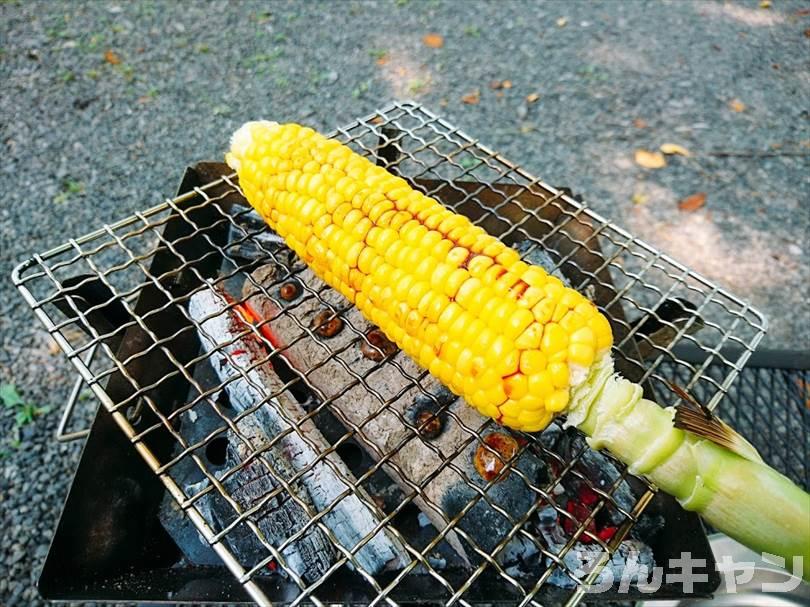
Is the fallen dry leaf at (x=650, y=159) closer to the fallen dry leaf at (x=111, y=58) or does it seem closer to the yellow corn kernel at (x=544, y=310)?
the yellow corn kernel at (x=544, y=310)

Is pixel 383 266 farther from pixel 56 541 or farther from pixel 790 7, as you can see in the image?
pixel 790 7

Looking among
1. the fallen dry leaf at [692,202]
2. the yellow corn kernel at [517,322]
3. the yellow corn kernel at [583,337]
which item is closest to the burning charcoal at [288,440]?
the yellow corn kernel at [517,322]

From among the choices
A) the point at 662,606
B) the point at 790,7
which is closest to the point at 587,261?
the point at 662,606

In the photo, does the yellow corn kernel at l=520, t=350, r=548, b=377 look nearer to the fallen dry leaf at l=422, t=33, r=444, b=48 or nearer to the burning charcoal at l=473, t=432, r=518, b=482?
the burning charcoal at l=473, t=432, r=518, b=482

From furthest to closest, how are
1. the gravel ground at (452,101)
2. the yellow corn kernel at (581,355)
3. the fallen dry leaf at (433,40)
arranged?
1. the fallen dry leaf at (433,40)
2. the gravel ground at (452,101)
3. the yellow corn kernel at (581,355)

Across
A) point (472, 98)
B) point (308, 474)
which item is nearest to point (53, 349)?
point (308, 474)

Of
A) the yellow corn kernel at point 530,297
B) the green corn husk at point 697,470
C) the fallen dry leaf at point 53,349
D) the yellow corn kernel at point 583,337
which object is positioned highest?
the yellow corn kernel at point 530,297
